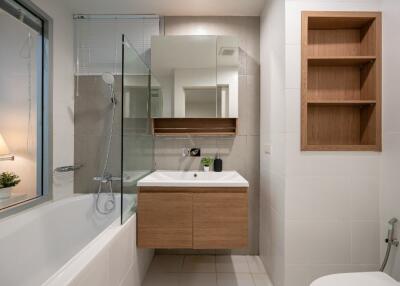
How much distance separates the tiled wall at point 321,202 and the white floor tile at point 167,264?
100cm

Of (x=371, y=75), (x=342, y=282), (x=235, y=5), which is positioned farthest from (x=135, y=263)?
(x=235, y=5)

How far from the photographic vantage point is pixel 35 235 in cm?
173

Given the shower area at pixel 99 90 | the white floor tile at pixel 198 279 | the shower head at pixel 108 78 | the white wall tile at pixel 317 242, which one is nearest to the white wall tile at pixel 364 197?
the white wall tile at pixel 317 242

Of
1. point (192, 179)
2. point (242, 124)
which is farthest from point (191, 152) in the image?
point (242, 124)

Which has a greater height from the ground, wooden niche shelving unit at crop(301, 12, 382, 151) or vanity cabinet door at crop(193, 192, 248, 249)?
wooden niche shelving unit at crop(301, 12, 382, 151)

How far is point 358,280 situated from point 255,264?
43.3 inches

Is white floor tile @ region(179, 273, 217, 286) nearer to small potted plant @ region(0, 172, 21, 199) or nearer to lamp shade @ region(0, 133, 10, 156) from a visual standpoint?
small potted plant @ region(0, 172, 21, 199)

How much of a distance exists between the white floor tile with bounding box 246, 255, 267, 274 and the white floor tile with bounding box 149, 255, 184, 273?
0.64 m

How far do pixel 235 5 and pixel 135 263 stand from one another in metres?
2.34

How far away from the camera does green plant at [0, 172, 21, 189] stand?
5.49ft

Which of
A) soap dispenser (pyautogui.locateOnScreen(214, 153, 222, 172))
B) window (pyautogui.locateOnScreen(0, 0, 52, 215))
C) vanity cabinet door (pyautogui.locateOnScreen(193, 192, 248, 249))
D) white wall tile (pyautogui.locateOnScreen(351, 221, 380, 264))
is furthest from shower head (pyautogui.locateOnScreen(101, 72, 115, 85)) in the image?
white wall tile (pyautogui.locateOnScreen(351, 221, 380, 264))

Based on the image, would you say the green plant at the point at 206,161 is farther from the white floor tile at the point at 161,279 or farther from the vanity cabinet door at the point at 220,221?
the white floor tile at the point at 161,279

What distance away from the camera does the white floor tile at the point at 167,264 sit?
6.97 feet

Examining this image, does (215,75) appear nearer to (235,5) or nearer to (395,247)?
(235,5)
